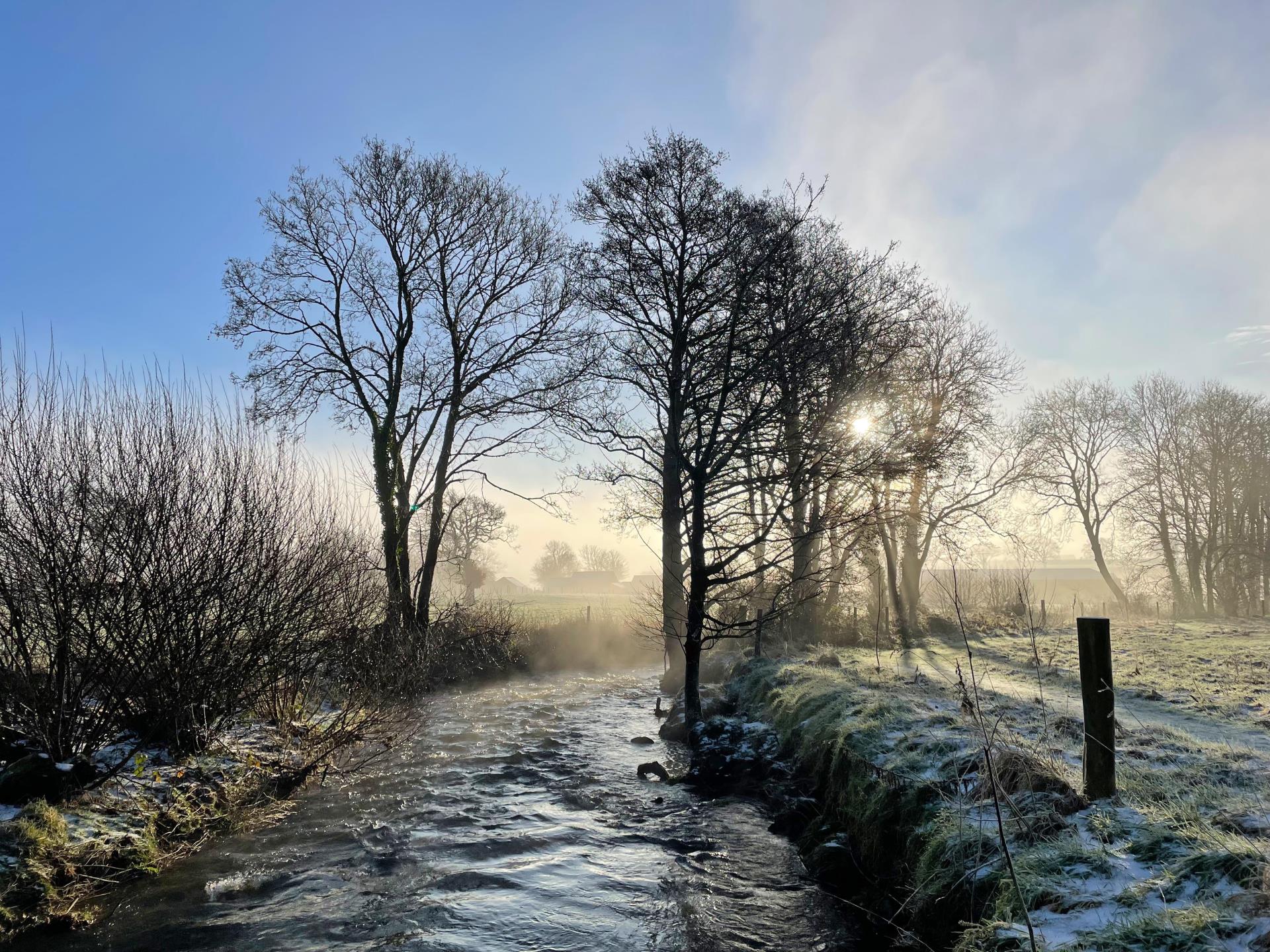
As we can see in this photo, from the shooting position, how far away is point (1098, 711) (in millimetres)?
5098

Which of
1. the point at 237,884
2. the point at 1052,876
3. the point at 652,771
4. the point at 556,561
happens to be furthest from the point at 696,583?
the point at 556,561

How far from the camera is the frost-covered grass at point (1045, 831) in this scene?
3691 mm

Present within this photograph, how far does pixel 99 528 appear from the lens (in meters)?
7.29

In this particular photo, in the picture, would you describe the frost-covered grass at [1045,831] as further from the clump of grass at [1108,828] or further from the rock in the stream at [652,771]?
the rock in the stream at [652,771]

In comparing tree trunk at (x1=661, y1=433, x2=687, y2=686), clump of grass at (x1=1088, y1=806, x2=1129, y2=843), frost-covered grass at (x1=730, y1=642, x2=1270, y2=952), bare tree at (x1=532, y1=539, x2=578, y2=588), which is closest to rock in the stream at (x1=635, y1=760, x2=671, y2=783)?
frost-covered grass at (x1=730, y1=642, x2=1270, y2=952)

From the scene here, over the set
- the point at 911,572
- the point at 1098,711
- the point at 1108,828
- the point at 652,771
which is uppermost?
the point at 911,572

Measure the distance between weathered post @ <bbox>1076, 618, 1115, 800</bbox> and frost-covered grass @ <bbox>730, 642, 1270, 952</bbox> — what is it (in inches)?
6.3

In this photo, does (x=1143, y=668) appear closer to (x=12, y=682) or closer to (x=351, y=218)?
(x=12, y=682)

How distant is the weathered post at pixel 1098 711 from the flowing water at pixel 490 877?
2170 mm

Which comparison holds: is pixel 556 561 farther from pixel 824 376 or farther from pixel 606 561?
pixel 824 376

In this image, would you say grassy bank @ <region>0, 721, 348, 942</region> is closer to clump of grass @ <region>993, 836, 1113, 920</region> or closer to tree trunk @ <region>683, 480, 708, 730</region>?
tree trunk @ <region>683, 480, 708, 730</region>

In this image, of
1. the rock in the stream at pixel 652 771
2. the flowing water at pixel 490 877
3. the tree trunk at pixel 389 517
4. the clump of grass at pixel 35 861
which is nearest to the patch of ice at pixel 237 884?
the flowing water at pixel 490 877

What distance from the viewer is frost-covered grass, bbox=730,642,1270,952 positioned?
3691mm

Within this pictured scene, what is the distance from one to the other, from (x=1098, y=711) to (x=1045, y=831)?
36.5 inches
